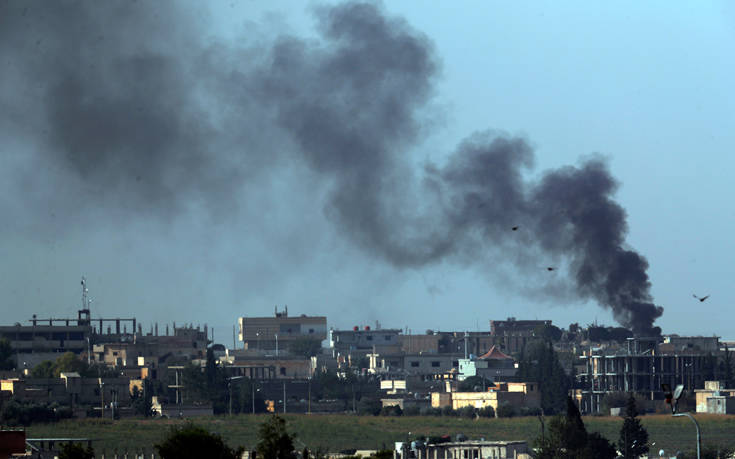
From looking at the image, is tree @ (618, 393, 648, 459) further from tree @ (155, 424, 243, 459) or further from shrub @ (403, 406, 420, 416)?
tree @ (155, 424, 243, 459)

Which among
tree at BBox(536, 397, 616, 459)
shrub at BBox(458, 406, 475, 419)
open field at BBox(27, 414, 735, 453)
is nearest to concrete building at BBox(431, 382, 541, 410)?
shrub at BBox(458, 406, 475, 419)

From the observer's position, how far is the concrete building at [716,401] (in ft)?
505

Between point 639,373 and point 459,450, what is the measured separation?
189 ft

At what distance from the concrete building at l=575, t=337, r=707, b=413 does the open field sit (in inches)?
466

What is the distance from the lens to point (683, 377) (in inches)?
6654

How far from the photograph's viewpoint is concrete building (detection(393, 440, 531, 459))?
111 meters

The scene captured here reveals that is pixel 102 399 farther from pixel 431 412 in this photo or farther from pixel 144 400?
pixel 431 412

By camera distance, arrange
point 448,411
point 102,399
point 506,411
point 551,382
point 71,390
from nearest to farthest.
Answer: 1. point 506,411
2. point 448,411
3. point 551,382
4. point 102,399
5. point 71,390

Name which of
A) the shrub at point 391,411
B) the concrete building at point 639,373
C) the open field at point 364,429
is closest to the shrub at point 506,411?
the open field at point 364,429

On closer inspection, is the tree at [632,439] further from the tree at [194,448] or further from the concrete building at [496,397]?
the tree at [194,448]

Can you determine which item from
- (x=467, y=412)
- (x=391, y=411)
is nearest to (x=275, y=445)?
(x=467, y=412)

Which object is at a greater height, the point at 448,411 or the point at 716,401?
the point at 716,401

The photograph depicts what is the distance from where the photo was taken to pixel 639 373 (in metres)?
167

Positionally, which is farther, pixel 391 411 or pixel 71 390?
pixel 71 390
